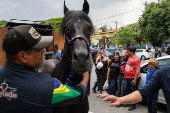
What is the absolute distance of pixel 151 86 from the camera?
1.92 meters

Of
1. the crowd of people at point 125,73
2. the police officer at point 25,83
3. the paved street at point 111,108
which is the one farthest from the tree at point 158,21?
the police officer at point 25,83

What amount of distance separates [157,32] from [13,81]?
2836 centimetres

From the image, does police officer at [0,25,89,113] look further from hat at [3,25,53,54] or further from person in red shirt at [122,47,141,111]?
person in red shirt at [122,47,141,111]

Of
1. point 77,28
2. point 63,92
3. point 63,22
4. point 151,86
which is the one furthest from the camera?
point 63,22

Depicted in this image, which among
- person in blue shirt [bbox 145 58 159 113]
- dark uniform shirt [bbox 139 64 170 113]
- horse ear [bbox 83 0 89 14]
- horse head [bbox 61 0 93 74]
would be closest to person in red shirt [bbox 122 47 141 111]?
person in blue shirt [bbox 145 58 159 113]

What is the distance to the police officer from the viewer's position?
119 centimetres

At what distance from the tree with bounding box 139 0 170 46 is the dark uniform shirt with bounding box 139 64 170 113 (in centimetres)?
2544

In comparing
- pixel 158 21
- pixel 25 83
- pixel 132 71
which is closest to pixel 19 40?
pixel 25 83

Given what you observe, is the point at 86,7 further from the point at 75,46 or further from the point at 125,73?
the point at 125,73

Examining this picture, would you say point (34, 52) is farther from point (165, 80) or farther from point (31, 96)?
point (165, 80)

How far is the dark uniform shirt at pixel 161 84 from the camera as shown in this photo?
1.74 m

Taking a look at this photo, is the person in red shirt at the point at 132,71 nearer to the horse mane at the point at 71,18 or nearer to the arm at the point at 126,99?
the horse mane at the point at 71,18

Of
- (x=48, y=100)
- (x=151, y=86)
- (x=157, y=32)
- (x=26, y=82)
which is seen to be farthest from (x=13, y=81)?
(x=157, y=32)

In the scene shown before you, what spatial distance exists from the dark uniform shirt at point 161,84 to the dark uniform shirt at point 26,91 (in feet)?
3.81
